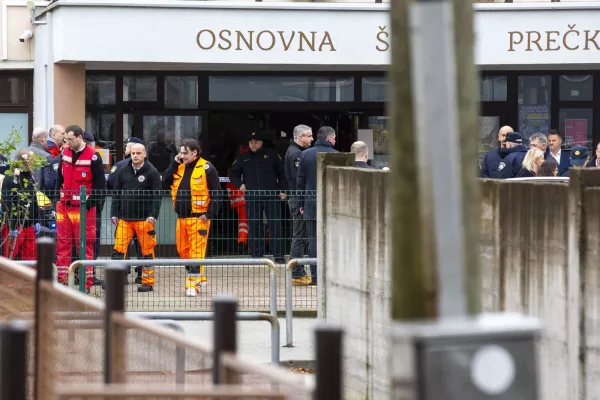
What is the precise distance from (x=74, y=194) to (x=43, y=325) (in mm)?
8767

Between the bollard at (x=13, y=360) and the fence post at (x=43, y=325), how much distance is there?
0.59 m

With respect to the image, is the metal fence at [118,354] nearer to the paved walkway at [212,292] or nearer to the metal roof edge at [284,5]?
the paved walkway at [212,292]

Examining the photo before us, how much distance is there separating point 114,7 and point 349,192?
9042mm

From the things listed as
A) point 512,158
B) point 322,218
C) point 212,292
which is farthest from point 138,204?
point 512,158

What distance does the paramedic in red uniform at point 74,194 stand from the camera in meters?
13.5

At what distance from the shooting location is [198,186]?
14.3 metres

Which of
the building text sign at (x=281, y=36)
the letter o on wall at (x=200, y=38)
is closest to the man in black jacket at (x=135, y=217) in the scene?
the building text sign at (x=281, y=36)

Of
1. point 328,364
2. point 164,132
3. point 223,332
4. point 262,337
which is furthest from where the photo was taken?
point 164,132

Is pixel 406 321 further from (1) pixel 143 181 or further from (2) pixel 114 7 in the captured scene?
(2) pixel 114 7

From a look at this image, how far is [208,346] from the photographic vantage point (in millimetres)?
3805

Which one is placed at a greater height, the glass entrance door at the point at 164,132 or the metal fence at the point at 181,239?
the glass entrance door at the point at 164,132

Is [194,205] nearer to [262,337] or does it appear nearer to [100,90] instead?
[262,337]

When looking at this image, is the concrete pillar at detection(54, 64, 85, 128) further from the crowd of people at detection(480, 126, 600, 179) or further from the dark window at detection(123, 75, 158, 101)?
the crowd of people at detection(480, 126, 600, 179)

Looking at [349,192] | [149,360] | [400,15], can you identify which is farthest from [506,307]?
[400,15]
